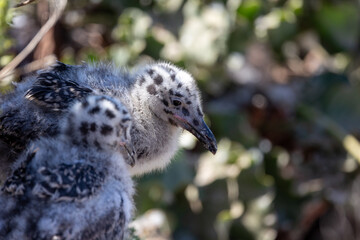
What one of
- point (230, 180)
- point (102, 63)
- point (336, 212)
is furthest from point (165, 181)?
point (336, 212)

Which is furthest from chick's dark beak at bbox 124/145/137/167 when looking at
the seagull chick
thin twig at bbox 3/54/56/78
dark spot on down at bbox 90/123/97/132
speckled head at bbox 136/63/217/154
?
thin twig at bbox 3/54/56/78

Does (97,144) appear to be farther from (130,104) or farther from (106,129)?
(130,104)

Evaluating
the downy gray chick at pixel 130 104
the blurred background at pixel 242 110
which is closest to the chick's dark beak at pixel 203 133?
the downy gray chick at pixel 130 104

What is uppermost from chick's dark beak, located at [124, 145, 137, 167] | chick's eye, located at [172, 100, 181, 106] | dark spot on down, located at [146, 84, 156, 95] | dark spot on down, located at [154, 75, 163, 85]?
chick's dark beak, located at [124, 145, 137, 167]

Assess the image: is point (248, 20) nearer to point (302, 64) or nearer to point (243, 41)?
point (243, 41)

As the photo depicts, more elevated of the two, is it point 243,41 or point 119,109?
point 119,109

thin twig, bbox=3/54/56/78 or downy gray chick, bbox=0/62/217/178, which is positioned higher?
downy gray chick, bbox=0/62/217/178

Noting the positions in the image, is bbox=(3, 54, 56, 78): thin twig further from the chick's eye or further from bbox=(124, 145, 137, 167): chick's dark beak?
bbox=(124, 145, 137, 167): chick's dark beak

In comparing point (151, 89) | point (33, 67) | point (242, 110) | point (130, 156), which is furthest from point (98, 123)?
point (242, 110)
